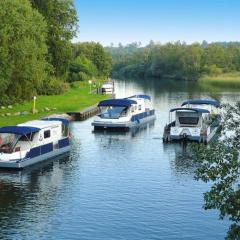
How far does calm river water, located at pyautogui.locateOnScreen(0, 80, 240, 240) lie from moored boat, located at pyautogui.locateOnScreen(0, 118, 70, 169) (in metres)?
1.32

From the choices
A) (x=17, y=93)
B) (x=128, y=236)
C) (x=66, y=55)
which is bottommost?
(x=128, y=236)

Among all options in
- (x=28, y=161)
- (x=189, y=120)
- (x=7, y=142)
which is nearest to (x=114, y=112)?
(x=189, y=120)

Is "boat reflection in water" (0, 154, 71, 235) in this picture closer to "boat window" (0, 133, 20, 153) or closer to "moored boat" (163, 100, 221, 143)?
"boat window" (0, 133, 20, 153)

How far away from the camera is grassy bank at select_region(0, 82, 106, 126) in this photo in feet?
261

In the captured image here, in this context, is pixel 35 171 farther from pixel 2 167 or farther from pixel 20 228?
pixel 20 228

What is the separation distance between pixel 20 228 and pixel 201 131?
38153 mm

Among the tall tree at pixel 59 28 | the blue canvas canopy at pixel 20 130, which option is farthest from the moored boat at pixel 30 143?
the tall tree at pixel 59 28

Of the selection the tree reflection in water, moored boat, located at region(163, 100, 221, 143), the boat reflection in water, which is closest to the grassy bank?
the boat reflection in water

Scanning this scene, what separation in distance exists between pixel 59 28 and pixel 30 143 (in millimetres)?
69028

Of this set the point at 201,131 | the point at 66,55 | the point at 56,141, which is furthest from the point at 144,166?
the point at 66,55

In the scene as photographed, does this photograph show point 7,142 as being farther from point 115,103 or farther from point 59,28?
point 59,28

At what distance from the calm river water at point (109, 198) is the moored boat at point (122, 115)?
14.5 m

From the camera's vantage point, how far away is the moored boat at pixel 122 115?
263ft

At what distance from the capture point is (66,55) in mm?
123688
